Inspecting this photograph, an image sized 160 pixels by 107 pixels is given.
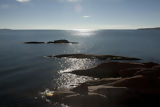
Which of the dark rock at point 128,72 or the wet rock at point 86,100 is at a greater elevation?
the dark rock at point 128,72

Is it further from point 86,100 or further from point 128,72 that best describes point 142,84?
point 86,100

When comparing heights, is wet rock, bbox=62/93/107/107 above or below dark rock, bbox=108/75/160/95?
below

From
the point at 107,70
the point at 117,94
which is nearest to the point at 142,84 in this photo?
the point at 117,94

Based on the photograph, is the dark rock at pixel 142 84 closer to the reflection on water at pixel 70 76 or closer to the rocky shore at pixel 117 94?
the rocky shore at pixel 117 94

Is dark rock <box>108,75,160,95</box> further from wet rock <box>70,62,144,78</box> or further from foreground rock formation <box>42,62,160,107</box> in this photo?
wet rock <box>70,62,144,78</box>

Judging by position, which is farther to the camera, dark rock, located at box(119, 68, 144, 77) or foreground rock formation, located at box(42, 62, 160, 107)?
dark rock, located at box(119, 68, 144, 77)

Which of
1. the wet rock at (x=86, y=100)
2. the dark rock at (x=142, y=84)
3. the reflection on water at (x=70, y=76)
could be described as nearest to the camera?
the wet rock at (x=86, y=100)

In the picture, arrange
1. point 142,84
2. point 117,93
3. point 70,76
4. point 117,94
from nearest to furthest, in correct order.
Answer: point 117,94 < point 117,93 < point 142,84 < point 70,76

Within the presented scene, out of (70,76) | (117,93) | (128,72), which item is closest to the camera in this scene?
(117,93)

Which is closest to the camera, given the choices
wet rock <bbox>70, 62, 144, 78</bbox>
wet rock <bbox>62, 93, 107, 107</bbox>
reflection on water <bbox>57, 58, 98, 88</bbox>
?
wet rock <bbox>62, 93, 107, 107</bbox>

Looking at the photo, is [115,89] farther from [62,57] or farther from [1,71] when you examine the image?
[62,57]

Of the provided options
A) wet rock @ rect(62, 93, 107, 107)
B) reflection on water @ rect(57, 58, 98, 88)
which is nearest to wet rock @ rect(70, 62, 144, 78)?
reflection on water @ rect(57, 58, 98, 88)

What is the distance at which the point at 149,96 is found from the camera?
126ft

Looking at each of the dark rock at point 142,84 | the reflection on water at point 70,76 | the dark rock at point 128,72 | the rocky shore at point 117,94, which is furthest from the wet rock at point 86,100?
the dark rock at point 128,72
